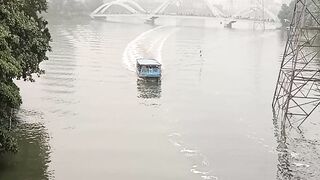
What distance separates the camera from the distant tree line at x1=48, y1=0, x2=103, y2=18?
377ft

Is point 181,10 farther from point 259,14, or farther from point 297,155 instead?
point 297,155

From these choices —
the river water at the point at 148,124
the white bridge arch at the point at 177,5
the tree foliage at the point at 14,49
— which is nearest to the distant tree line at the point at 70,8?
the white bridge arch at the point at 177,5

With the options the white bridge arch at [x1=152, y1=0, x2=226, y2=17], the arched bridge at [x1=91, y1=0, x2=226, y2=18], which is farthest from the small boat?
the white bridge arch at [x1=152, y1=0, x2=226, y2=17]

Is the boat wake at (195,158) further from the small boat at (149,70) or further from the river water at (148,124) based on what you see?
the small boat at (149,70)

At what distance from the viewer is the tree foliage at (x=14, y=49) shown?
20.1m

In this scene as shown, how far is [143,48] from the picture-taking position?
6425 cm

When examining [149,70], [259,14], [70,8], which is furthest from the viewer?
[259,14]

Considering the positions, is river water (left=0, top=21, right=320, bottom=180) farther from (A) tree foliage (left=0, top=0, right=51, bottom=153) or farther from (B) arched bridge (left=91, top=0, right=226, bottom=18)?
(B) arched bridge (left=91, top=0, right=226, bottom=18)

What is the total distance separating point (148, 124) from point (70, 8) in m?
93.0

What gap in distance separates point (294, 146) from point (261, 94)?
13.1 meters

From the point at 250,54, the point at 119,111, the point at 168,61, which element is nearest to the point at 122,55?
the point at 168,61

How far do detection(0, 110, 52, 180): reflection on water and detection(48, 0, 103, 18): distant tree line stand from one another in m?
86.5

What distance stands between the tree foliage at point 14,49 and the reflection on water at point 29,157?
1.15 meters

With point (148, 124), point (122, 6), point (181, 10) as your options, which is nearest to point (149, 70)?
point (148, 124)
